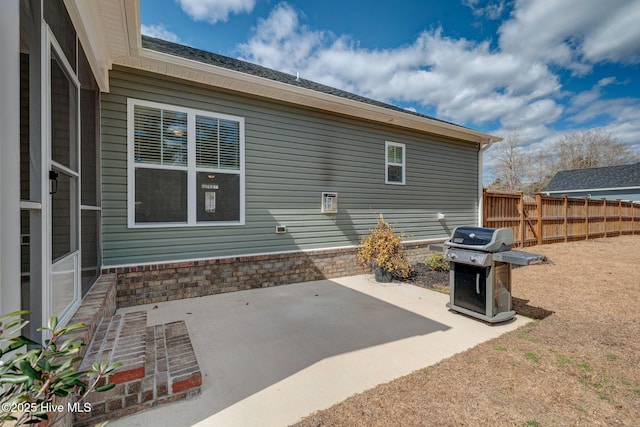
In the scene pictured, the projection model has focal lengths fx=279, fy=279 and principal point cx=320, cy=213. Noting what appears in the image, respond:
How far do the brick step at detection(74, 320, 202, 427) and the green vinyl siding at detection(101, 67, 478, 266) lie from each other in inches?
84.3

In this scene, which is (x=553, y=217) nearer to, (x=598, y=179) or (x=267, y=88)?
(x=267, y=88)

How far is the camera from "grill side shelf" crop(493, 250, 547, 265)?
318 cm

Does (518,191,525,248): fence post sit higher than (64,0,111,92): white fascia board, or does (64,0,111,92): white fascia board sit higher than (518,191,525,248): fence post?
(64,0,111,92): white fascia board

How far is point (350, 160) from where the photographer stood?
257 inches

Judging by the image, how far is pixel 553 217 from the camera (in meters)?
10.6

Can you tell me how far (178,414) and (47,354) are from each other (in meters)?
1.47

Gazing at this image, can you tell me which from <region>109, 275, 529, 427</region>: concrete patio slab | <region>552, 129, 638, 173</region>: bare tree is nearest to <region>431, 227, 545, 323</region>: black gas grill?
<region>109, 275, 529, 427</region>: concrete patio slab

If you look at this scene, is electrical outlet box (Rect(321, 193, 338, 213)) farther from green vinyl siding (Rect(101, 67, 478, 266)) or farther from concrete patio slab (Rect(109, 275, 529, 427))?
concrete patio slab (Rect(109, 275, 529, 427))

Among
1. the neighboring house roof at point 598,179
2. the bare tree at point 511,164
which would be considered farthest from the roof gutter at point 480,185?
the bare tree at point 511,164

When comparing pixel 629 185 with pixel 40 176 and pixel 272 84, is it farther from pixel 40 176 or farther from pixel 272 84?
pixel 40 176

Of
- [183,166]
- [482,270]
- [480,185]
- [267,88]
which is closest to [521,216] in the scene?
[480,185]

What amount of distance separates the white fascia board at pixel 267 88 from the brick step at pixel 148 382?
3.78 meters

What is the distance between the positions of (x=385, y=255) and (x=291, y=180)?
252 cm

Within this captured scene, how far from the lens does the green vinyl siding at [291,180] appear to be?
4297 millimetres
